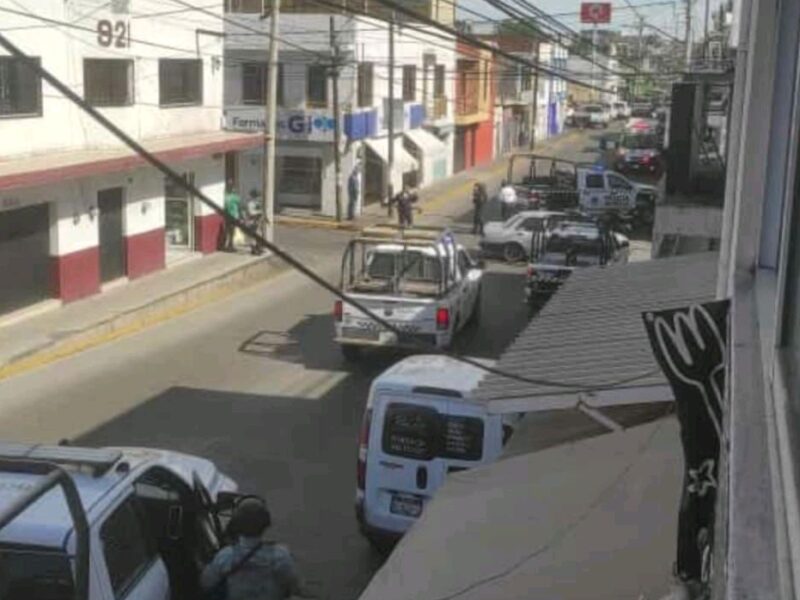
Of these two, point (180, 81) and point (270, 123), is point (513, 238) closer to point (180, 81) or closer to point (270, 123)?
point (270, 123)

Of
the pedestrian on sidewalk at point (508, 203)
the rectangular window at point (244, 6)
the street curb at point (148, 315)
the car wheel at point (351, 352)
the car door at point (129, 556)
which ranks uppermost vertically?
the rectangular window at point (244, 6)

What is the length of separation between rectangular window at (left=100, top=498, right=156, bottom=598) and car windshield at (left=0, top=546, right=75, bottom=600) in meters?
0.38

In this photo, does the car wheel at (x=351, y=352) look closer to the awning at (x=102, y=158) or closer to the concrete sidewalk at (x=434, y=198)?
the awning at (x=102, y=158)

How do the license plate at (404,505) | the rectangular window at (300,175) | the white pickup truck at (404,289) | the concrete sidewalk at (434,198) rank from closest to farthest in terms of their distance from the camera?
the license plate at (404,505), the white pickup truck at (404,289), the concrete sidewalk at (434,198), the rectangular window at (300,175)

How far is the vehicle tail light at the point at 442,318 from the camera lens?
1775 cm

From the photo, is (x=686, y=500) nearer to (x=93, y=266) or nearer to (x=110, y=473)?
(x=110, y=473)

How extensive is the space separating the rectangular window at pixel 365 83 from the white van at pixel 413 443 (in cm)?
2776

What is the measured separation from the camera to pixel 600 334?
27.0 feet

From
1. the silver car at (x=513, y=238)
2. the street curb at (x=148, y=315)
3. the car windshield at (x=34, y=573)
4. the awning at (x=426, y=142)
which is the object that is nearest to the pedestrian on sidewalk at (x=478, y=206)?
the silver car at (x=513, y=238)

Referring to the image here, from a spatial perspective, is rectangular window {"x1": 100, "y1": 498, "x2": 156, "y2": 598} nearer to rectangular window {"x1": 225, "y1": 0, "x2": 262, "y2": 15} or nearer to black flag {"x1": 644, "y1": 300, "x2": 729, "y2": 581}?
black flag {"x1": 644, "y1": 300, "x2": 729, "y2": 581}

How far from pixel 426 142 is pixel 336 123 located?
11.3m

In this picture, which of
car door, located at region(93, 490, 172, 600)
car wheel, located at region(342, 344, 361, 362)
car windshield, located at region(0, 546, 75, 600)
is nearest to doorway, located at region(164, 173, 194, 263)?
car wheel, located at region(342, 344, 361, 362)

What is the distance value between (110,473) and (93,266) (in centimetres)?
1660

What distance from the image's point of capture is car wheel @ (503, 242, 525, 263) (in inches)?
1136
